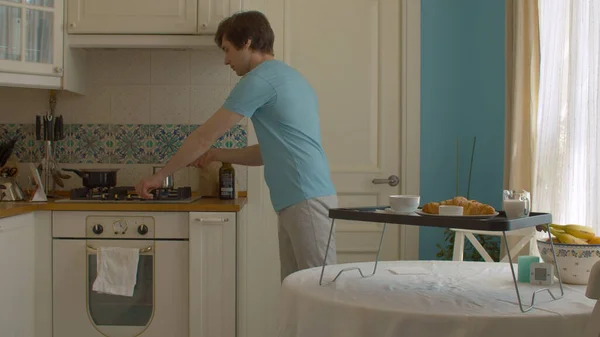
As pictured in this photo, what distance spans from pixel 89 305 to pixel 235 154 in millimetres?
970

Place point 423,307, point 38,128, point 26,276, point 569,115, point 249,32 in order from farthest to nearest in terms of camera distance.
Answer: point 38,128 < point 26,276 < point 569,115 < point 249,32 < point 423,307

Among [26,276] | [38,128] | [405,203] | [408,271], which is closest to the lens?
[405,203]

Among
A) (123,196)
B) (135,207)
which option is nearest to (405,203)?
(135,207)

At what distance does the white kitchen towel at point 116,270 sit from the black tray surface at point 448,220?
5.20 feet

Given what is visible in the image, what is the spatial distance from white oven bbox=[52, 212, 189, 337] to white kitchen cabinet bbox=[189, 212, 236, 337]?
0.16 ft

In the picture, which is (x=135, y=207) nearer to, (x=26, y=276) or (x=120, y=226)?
(x=120, y=226)

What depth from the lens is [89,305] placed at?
10.5 feet

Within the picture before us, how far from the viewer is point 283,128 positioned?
260 centimetres

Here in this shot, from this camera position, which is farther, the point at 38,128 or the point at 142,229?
the point at 38,128

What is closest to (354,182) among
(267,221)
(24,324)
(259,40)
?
(267,221)

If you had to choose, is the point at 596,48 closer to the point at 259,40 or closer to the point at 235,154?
the point at 259,40

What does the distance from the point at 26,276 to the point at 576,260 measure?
7.61 feet

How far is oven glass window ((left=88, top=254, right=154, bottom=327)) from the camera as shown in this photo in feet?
10.4

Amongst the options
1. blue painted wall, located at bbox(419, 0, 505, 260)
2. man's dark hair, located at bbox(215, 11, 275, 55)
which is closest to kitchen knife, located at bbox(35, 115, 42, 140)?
man's dark hair, located at bbox(215, 11, 275, 55)
